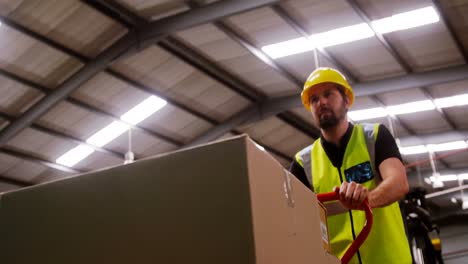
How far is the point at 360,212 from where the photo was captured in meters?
2.66

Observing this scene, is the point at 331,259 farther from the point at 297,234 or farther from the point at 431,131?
the point at 431,131

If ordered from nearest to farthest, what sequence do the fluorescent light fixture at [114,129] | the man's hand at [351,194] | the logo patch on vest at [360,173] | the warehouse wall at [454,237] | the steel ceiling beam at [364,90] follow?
the man's hand at [351,194], the logo patch on vest at [360,173], the steel ceiling beam at [364,90], the fluorescent light fixture at [114,129], the warehouse wall at [454,237]

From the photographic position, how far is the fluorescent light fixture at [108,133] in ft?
44.6

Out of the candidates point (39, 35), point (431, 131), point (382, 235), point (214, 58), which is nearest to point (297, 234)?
point (382, 235)

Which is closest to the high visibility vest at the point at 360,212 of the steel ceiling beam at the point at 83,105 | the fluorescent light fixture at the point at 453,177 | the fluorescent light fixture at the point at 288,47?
the fluorescent light fixture at the point at 288,47

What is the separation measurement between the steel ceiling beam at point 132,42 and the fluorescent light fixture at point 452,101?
6470 mm

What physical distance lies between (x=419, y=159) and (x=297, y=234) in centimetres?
1776

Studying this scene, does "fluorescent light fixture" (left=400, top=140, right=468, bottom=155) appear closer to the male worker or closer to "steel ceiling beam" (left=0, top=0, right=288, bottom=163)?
"steel ceiling beam" (left=0, top=0, right=288, bottom=163)

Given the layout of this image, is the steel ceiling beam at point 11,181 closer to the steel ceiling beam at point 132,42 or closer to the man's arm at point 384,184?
the steel ceiling beam at point 132,42

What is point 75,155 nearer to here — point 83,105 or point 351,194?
point 83,105

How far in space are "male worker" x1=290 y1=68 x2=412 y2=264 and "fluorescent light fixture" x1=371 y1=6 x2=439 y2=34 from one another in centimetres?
778

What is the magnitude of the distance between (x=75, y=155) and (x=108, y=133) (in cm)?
122

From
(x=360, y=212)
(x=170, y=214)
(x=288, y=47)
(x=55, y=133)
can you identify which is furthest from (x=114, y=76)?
(x=170, y=214)

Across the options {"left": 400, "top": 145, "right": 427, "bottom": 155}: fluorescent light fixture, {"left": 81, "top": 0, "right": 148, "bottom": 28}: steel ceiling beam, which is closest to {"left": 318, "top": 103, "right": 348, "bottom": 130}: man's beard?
{"left": 81, "top": 0, "right": 148, "bottom": 28}: steel ceiling beam
